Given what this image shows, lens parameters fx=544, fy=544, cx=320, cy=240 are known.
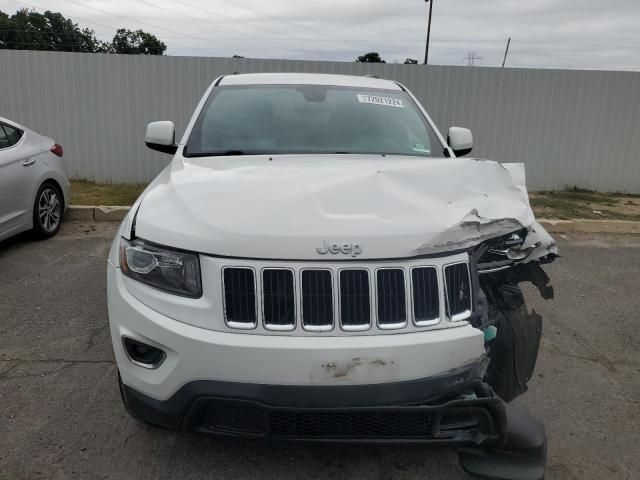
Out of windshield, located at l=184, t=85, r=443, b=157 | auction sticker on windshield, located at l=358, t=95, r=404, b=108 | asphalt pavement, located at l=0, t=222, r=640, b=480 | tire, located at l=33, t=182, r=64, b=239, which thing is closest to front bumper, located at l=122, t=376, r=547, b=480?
asphalt pavement, located at l=0, t=222, r=640, b=480

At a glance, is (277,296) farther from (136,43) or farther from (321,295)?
(136,43)

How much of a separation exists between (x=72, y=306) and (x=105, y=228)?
2.63 metres

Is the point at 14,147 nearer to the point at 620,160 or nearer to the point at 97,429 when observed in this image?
the point at 97,429

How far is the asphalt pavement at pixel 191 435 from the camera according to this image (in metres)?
2.49

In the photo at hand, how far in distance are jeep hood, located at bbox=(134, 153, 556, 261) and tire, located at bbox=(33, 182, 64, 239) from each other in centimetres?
390

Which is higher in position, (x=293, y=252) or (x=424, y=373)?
(x=293, y=252)

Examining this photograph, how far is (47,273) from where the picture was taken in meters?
5.11

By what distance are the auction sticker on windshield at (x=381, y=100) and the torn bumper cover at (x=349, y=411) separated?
2.26 metres

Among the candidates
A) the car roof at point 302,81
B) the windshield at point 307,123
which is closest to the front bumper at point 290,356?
the windshield at point 307,123

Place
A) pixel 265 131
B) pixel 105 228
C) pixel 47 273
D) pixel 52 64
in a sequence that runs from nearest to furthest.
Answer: pixel 265 131 → pixel 47 273 → pixel 105 228 → pixel 52 64

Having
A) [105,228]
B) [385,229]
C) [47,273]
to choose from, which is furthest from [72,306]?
[385,229]

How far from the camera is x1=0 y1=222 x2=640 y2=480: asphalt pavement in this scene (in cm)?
249

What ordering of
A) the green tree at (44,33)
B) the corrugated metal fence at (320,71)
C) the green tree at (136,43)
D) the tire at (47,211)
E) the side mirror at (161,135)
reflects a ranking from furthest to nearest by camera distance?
the green tree at (136,43) < the green tree at (44,33) < the corrugated metal fence at (320,71) < the tire at (47,211) < the side mirror at (161,135)

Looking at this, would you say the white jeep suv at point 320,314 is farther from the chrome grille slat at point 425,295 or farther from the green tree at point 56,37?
the green tree at point 56,37
